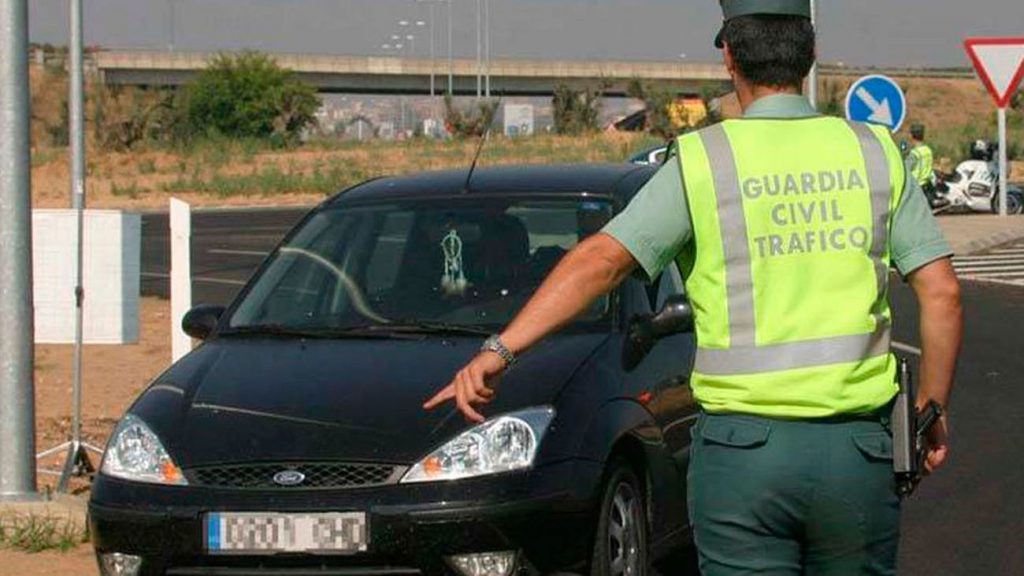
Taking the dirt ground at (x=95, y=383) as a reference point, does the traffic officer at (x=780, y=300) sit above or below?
above

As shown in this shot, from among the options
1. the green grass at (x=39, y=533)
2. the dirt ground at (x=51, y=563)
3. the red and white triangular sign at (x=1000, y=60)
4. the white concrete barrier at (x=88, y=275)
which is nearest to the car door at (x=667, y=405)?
the dirt ground at (x=51, y=563)

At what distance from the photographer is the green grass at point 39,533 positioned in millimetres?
8820

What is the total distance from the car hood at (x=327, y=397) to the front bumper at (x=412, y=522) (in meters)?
0.16

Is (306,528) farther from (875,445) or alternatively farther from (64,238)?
(64,238)

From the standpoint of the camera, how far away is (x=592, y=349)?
7.48 meters

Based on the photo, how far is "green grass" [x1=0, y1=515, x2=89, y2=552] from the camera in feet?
28.9

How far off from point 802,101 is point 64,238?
6889 millimetres

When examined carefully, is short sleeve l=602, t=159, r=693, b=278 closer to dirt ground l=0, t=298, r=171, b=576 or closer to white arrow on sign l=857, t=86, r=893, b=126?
dirt ground l=0, t=298, r=171, b=576

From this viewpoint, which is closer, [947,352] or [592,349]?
[947,352]

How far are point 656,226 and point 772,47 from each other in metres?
0.44

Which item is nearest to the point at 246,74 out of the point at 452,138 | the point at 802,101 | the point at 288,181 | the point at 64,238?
the point at 452,138

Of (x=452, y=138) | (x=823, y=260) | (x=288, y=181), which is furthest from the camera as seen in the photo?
(x=452, y=138)

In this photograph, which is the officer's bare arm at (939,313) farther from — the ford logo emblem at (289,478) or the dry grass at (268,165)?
the dry grass at (268,165)

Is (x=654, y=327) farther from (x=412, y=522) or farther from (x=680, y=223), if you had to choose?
(x=680, y=223)
